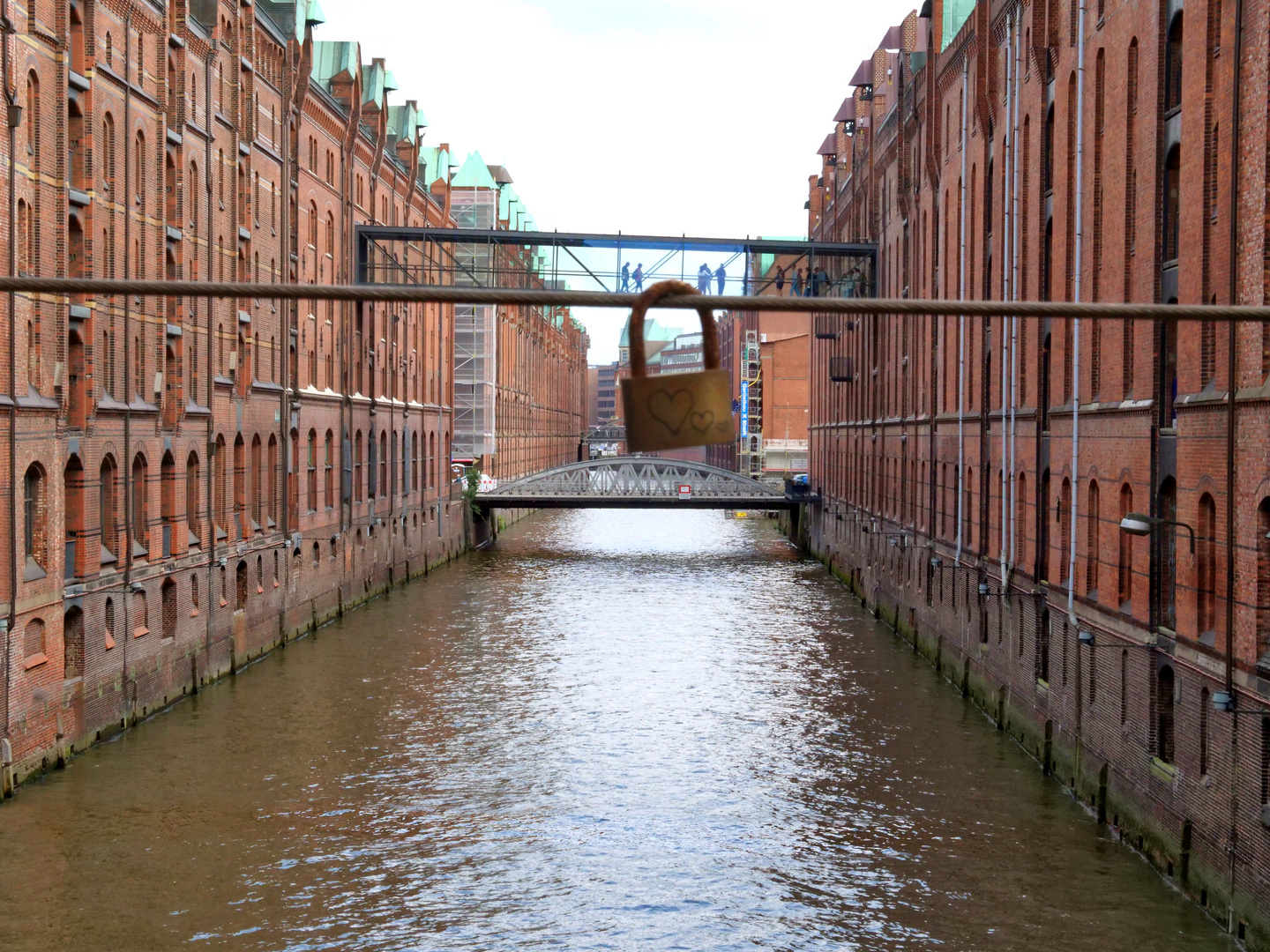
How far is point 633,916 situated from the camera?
1614 centimetres

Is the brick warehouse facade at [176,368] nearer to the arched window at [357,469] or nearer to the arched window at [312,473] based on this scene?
the arched window at [312,473]

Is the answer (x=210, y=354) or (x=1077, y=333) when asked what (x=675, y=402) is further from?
(x=210, y=354)

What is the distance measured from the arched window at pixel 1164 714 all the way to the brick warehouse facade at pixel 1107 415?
31mm

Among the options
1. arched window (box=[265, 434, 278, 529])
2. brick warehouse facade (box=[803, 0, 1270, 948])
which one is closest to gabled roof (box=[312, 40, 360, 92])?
arched window (box=[265, 434, 278, 529])

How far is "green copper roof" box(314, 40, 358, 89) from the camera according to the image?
46156 mm

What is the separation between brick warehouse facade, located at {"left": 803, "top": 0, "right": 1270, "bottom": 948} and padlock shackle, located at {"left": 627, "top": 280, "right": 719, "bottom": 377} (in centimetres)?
1121

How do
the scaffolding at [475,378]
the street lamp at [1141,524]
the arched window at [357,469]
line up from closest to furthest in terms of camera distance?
the street lamp at [1141,524], the arched window at [357,469], the scaffolding at [475,378]

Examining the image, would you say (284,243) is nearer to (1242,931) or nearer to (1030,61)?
(1030,61)

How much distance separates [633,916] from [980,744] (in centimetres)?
1022

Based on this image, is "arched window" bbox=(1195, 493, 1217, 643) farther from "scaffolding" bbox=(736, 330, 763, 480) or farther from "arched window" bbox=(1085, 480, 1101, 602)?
"scaffolding" bbox=(736, 330, 763, 480)

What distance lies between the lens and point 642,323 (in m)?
5.15

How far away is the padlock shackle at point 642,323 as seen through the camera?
16.1 ft

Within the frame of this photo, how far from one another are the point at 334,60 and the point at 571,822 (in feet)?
112

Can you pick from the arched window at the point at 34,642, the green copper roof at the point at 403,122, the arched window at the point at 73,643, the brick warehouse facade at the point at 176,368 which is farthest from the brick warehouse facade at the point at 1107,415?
the green copper roof at the point at 403,122
